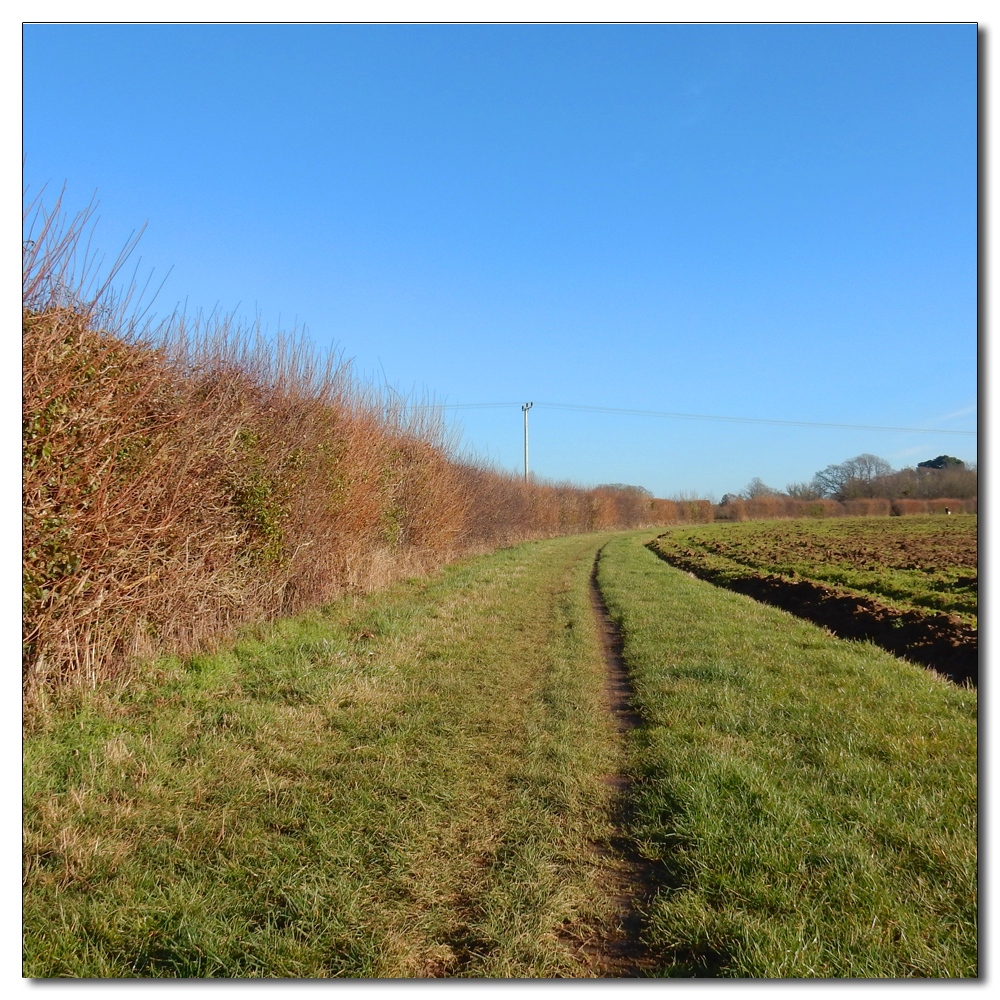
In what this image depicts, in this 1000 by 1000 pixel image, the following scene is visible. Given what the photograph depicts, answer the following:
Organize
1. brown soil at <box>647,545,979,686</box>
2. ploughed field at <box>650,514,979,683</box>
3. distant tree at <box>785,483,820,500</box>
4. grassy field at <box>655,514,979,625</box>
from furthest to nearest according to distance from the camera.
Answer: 1. distant tree at <box>785,483,820,500</box>
2. grassy field at <box>655,514,979,625</box>
3. ploughed field at <box>650,514,979,683</box>
4. brown soil at <box>647,545,979,686</box>

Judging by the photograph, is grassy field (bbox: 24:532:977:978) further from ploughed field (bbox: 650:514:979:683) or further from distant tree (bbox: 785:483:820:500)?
distant tree (bbox: 785:483:820:500)

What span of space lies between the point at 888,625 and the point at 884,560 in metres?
11.3

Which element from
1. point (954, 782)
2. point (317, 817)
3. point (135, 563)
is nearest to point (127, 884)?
point (317, 817)

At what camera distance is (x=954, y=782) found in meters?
3.85

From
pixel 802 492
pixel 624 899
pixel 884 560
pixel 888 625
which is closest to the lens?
pixel 624 899

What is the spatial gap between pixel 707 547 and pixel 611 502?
28.8m

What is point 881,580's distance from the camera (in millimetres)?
14609

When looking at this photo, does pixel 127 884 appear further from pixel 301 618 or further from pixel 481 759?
pixel 301 618

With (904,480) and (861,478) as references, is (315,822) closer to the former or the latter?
(904,480)

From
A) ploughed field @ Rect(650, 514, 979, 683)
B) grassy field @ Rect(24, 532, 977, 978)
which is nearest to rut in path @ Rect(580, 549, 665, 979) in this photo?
grassy field @ Rect(24, 532, 977, 978)

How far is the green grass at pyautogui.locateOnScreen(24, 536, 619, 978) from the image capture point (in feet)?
8.49

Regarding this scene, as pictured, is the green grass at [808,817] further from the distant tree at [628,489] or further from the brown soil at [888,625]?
the distant tree at [628,489]

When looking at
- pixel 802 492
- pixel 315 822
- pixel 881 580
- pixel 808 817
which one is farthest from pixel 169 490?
pixel 802 492

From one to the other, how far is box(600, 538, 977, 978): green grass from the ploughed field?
5.23 feet
